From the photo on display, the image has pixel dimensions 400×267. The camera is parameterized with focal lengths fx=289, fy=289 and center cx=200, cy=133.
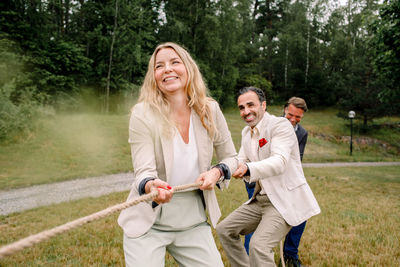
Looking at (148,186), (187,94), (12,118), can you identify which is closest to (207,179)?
(148,186)

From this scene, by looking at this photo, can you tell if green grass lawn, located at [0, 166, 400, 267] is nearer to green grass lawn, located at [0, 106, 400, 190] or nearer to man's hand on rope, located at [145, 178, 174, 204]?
man's hand on rope, located at [145, 178, 174, 204]

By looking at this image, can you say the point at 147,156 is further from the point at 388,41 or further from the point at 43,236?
the point at 388,41

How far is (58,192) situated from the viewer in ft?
28.1

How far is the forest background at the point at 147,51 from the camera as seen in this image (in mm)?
13648

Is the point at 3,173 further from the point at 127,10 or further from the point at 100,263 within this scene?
the point at 127,10

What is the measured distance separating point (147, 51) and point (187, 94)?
2758 centimetres

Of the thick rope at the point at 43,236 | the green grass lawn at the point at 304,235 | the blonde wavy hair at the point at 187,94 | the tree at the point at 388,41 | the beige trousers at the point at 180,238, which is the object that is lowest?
the green grass lawn at the point at 304,235

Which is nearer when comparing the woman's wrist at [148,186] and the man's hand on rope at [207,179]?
the woman's wrist at [148,186]

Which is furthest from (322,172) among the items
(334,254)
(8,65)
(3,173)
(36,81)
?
(36,81)

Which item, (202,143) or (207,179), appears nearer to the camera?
(207,179)

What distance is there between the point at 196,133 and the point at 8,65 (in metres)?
20.2

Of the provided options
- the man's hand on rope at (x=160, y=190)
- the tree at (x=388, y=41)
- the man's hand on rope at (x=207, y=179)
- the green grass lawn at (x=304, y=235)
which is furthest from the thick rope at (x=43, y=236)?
the tree at (x=388, y=41)

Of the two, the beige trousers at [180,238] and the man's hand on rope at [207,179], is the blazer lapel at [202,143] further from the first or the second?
the beige trousers at [180,238]

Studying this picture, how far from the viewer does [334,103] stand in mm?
42125
